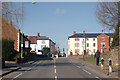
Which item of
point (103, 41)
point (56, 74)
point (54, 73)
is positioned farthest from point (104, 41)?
point (56, 74)

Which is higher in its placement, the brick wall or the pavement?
the brick wall

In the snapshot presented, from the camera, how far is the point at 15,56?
41250 millimetres

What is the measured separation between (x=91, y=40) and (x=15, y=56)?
224 feet

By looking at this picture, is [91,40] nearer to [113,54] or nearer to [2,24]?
[113,54]

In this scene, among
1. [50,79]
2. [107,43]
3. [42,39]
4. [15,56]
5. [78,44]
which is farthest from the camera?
[42,39]

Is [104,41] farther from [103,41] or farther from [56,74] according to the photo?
[56,74]

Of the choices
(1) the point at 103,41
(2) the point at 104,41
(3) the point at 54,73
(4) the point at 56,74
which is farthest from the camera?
(1) the point at 103,41

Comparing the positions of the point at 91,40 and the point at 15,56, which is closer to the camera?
the point at 15,56

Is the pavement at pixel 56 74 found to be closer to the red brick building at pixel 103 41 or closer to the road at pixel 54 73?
the road at pixel 54 73

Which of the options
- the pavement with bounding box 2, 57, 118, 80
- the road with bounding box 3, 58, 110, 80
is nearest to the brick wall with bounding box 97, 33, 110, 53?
the road with bounding box 3, 58, 110, 80

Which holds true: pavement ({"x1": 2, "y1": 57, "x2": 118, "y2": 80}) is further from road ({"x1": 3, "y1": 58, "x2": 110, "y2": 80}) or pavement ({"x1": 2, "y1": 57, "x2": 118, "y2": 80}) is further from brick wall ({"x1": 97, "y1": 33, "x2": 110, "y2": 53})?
brick wall ({"x1": 97, "y1": 33, "x2": 110, "y2": 53})

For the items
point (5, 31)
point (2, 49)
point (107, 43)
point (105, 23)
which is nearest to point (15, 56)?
point (2, 49)

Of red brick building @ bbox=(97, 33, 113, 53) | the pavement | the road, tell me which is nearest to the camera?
the pavement

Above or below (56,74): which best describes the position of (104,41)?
above
